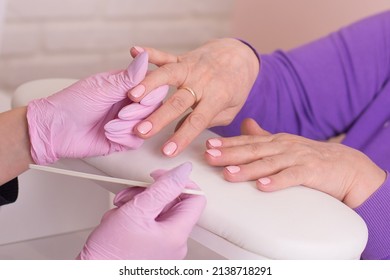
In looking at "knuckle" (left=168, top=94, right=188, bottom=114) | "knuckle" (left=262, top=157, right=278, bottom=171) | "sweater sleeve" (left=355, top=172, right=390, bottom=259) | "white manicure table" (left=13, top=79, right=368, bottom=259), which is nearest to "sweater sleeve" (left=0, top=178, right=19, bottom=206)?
"white manicure table" (left=13, top=79, right=368, bottom=259)

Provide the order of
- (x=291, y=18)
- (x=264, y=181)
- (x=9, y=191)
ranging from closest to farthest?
1. (x=264, y=181)
2. (x=9, y=191)
3. (x=291, y=18)

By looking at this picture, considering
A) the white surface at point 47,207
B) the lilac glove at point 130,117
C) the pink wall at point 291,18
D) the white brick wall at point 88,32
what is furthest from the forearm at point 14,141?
the pink wall at point 291,18

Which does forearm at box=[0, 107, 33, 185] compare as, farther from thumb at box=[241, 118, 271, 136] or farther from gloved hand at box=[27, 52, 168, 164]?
thumb at box=[241, 118, 271, 136]

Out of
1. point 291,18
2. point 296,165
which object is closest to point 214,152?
point 296,165

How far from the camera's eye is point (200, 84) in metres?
1.17

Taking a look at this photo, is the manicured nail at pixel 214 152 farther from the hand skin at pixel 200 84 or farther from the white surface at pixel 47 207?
the white surface at pixel 47 207

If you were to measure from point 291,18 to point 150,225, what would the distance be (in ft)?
4.70

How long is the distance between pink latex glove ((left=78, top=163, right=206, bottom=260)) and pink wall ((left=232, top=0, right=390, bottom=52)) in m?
1.24

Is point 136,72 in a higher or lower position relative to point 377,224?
higher

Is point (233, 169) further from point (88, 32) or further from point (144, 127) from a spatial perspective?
point (88, 32)

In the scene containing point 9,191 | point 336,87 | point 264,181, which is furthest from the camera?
point 336,87
